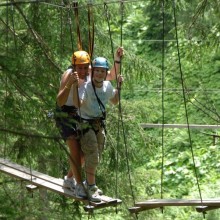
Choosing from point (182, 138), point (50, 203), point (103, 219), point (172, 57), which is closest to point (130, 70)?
point (50, 203)

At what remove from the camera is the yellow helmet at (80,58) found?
177 inches

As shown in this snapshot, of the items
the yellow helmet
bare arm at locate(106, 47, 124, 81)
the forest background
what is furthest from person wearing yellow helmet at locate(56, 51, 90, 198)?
bare arm at locate(106, 47, 124, 81)

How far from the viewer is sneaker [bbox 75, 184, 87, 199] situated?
467 cm

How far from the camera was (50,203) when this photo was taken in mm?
7688

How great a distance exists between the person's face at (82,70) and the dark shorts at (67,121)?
0.23 meters

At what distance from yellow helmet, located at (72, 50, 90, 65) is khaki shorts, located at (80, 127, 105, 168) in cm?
45

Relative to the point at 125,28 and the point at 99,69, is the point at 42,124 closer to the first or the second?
the point at 99,69

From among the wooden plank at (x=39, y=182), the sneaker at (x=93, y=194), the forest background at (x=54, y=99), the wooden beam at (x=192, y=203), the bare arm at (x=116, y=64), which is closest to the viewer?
the wooden beam at (x=192, y=203)

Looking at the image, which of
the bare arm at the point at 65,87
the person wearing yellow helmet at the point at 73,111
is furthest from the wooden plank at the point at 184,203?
the bare arm at the point at 65,87

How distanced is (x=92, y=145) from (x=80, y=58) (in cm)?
58

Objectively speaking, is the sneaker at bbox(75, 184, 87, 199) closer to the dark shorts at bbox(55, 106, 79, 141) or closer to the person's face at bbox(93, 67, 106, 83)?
the dark shorts at bbox(55, 106, 79, 141)

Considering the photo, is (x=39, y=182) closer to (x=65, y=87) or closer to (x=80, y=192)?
(x=80, y=192)

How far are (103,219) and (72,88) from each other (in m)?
4.76

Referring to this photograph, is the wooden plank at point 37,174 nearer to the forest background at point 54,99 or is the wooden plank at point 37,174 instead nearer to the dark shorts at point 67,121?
the forest background at point 54,99
